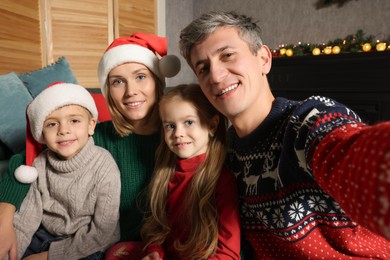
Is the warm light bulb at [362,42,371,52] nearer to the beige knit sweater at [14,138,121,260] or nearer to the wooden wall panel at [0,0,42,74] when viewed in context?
the beige knit sweater at [14,138,121,260]

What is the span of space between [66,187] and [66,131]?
0.21 metres

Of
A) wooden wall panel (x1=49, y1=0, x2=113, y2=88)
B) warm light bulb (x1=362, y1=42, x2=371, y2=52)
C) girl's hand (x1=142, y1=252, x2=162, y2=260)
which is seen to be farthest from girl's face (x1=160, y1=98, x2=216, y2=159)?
warm light bulb (x1=362, y1=42, x2=371, y2=52)

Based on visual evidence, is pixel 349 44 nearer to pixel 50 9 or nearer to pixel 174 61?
pixel 174 61

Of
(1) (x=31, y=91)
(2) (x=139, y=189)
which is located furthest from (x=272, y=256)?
(1) (x=31, y=91)

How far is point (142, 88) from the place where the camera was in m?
1.29

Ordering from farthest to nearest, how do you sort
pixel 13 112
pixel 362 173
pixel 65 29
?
pixel 65 29 → pixel 13 112 → pixel 362 173

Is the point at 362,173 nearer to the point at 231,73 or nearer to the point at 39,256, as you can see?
the point at 231,73

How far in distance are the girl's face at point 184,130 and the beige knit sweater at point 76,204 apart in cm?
31

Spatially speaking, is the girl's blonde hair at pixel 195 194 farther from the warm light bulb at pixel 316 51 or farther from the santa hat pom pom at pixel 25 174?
the warm light bulb at pixel 316 51

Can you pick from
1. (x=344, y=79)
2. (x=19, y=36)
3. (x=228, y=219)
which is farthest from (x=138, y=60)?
(x=344, y=79)

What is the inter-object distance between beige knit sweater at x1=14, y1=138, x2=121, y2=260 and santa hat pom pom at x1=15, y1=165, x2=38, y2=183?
0.05m

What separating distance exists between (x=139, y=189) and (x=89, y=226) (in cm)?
23

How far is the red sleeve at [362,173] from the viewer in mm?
404

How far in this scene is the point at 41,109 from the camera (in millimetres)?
1210
